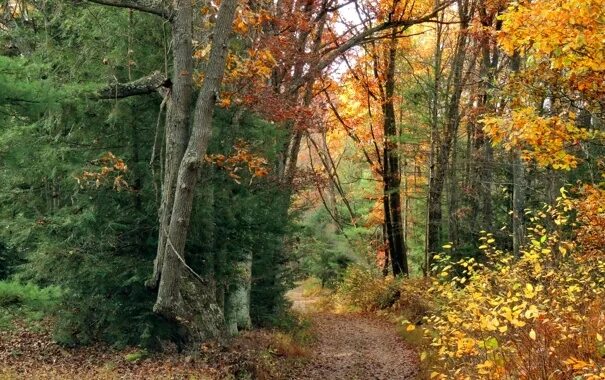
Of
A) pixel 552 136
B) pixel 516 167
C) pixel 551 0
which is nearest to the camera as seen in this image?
pixel 551 0

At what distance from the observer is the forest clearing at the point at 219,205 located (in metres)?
6.18

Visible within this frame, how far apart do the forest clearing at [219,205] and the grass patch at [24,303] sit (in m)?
0.08

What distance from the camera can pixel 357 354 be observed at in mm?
12172

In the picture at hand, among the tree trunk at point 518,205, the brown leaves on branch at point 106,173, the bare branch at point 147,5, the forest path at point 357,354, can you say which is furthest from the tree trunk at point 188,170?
the tree trunk at point 518,205

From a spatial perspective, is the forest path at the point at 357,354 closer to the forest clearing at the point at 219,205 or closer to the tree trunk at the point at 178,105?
the forest clearing at the point at 219,205

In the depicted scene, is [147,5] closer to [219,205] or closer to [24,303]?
[219,205]

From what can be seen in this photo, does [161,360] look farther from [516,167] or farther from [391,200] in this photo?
[391,200]

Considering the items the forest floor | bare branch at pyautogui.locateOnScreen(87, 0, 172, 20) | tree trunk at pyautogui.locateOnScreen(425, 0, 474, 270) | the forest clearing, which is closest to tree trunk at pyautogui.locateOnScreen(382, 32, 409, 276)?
tree trunk at pyautogui.locateOnScreen(425, 0, 474, 270)

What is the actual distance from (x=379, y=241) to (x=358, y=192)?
3176mm

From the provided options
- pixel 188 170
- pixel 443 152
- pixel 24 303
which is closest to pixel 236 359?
pixel 188 170

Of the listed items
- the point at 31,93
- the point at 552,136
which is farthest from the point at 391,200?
the point at 31,93

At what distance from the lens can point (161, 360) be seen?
846 centimetres

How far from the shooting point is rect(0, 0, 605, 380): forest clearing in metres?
6.18

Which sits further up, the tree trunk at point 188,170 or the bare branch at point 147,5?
the bare branch at point 147,5
